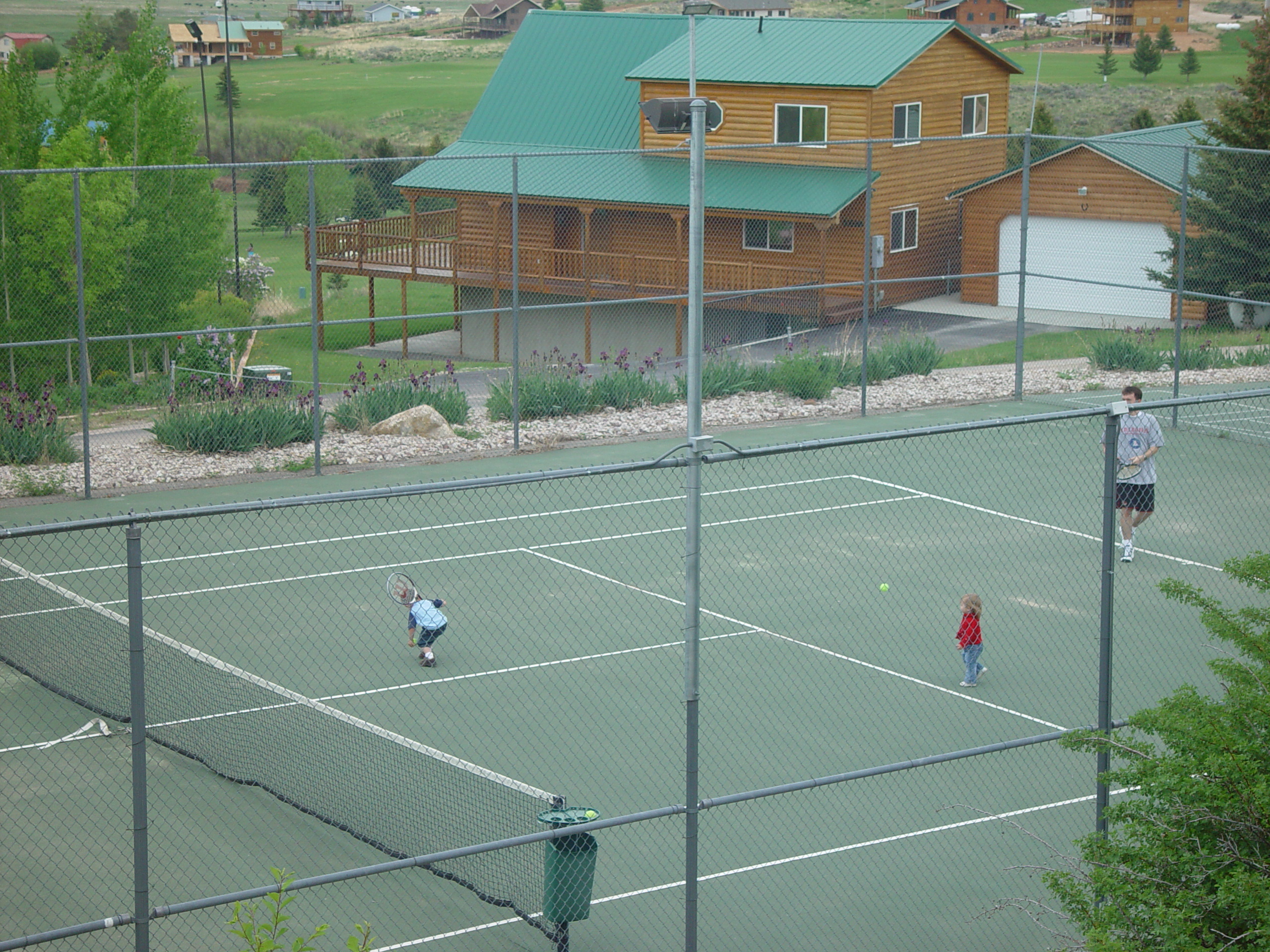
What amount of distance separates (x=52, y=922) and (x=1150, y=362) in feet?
67.2

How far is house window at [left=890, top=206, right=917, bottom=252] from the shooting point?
122 feet

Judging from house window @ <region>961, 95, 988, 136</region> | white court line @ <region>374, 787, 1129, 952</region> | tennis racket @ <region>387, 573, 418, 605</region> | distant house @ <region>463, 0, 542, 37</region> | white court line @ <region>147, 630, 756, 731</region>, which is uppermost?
distant house @ <region>463, 0, 542, 37</region>

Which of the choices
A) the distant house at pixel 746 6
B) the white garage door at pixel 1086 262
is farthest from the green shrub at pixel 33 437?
the distant house at pixel 746 6

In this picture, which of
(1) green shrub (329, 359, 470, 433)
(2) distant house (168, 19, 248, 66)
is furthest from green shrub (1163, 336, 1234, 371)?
(2) distant house (168, 19, 248, 66)

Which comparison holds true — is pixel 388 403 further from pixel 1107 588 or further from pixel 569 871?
pixel 1107 588

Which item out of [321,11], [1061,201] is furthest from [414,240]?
[321,11]

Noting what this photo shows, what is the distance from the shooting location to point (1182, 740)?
6.69 metres

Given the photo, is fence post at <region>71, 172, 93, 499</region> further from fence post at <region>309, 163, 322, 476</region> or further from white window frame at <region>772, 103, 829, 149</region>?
white window frame at <region>772, 103, 829, 149</region>

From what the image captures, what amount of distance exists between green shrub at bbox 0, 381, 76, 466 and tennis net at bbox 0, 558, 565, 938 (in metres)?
A: 5.71

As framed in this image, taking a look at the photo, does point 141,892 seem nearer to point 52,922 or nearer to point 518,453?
point 52,922

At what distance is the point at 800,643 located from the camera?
42.3 feet

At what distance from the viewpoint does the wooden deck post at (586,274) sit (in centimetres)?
2614

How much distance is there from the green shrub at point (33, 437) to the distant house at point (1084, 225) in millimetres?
22750

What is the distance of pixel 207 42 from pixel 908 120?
8301 centimetres
